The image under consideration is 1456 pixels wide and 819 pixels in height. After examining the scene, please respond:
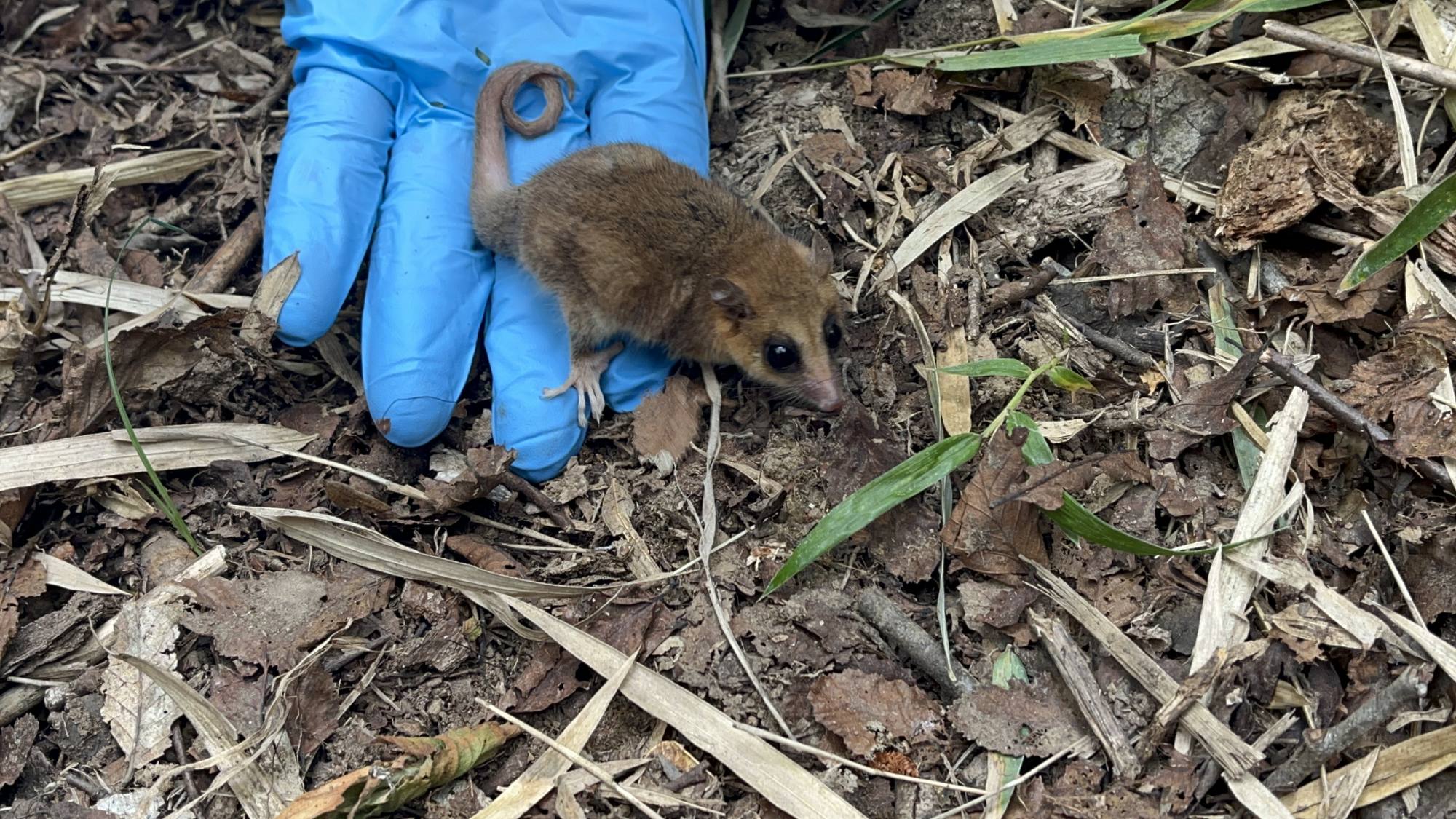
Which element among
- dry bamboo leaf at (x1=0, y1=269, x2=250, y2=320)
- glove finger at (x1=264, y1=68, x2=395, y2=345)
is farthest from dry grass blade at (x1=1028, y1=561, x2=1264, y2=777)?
dry bamboo leaf at (x1=0, y1=269, x2=250, y2=320)

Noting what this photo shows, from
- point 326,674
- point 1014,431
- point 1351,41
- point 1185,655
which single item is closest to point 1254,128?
point 1351,41

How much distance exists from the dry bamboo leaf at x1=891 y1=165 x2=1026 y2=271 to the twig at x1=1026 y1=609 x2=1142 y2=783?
1.68 metres

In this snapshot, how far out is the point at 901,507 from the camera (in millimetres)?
3406

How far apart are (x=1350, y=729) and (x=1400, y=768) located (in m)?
0.16

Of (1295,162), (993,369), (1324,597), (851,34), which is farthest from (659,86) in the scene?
(1324,597)

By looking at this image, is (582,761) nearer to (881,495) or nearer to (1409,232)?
(881,495)

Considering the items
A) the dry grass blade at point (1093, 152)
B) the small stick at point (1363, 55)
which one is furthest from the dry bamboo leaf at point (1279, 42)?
the dry grass blade at point (1093, 152)

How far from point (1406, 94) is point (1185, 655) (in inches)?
96.3

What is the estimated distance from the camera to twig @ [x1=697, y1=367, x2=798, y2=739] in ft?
10.2

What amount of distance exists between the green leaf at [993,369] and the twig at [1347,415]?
812 mm

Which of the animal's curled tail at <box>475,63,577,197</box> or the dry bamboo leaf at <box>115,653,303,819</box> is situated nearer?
the dry bamboo leaf at <box>115,653,303,819</box>

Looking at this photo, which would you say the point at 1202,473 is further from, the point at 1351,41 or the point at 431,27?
the point at 431,27

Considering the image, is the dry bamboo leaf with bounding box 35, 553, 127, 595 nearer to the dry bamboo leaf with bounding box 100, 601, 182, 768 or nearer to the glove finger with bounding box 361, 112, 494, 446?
the dry bamboo leaf with bounding box 100, 601, 182, 768

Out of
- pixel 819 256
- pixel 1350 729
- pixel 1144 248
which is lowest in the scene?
pixel 1350 729
